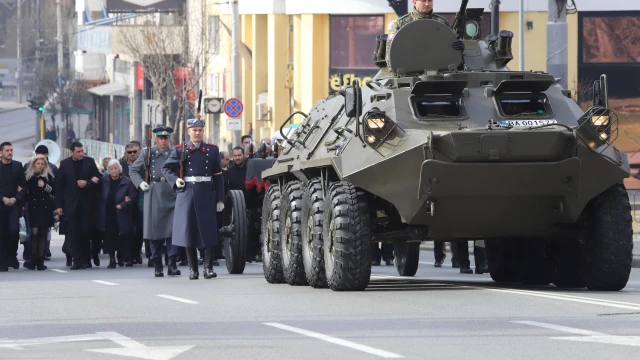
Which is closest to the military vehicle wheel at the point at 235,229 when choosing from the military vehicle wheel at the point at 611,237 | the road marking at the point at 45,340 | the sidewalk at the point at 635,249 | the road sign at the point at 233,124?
the sidewalk at the point at 635,249

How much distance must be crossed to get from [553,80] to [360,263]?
2.56 metres

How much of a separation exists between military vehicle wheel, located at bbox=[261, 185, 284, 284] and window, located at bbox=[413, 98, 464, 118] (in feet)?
11.0

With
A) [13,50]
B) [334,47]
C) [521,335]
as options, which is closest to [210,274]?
[521,335]

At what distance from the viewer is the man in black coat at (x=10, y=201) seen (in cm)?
2569

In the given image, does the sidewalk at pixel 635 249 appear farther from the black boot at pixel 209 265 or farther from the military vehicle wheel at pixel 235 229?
the black boot at pixel 209 265

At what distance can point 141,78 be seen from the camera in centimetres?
8206

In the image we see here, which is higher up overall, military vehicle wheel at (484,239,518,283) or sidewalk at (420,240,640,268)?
military vehicle wheel at (484,239,518,283)

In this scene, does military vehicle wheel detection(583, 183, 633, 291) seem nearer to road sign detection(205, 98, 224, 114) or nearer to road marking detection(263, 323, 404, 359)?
road marking detection(263, 323, 404, 359)

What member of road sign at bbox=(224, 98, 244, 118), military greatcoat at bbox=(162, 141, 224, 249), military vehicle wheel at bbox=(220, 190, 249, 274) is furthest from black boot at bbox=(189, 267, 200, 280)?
road sign at bbox=(224, 98, 244, 118)

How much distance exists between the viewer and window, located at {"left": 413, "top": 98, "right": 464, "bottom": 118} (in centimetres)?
1686

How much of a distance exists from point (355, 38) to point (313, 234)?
31.0 metres

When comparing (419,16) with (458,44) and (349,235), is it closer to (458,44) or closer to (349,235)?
(458,44)

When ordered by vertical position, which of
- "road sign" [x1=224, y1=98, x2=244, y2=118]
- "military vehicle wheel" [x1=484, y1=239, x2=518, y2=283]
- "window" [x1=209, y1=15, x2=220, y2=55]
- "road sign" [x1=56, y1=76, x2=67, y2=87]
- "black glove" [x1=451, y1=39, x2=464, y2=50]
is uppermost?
"window" [x1=209, y1=15, x2=220, y2=55]

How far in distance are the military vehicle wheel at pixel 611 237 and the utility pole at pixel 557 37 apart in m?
9.30
